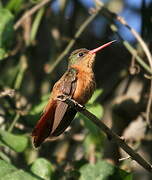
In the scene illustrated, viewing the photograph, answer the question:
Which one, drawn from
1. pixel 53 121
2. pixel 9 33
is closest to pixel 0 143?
pixel 53 121

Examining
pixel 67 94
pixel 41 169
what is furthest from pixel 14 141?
pixel 67 94

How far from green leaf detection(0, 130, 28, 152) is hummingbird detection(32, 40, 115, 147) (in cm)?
19

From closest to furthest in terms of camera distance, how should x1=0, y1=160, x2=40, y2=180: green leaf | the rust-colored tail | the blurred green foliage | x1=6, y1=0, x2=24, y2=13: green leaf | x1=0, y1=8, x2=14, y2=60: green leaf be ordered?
1. x1=0, y1=160, x2=40, y2=180: green leaf
2. the rust-colored tail
3. the blurred green foliage
4. x1=0, y1=8, x2=14, y2=60: green leaf
5. x1=6, y1=0, x2=24, y2=13: green leaf

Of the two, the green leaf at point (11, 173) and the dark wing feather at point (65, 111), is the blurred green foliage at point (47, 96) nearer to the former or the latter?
the green leaf at point (11, 173)

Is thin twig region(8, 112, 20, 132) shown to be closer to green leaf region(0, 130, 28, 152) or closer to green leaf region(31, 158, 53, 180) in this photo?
green leaf region(0, 130, 28, 152)

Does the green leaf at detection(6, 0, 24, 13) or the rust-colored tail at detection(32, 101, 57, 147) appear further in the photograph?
the green leaf at detection(6, 0, 24, 13)

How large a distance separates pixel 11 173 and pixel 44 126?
40 centimetres

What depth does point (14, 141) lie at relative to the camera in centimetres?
360

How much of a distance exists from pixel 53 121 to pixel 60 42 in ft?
5.31

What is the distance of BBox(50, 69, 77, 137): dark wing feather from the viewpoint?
11.0 feet

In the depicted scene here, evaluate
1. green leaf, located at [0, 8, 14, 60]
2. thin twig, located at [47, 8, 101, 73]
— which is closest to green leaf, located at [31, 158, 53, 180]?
green leaf, located at [0, 8, 14, 60]

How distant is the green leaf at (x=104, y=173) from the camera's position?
3.28m

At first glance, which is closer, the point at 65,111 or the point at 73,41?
the point at 65,111

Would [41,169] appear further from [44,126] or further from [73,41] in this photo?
[73,41]
